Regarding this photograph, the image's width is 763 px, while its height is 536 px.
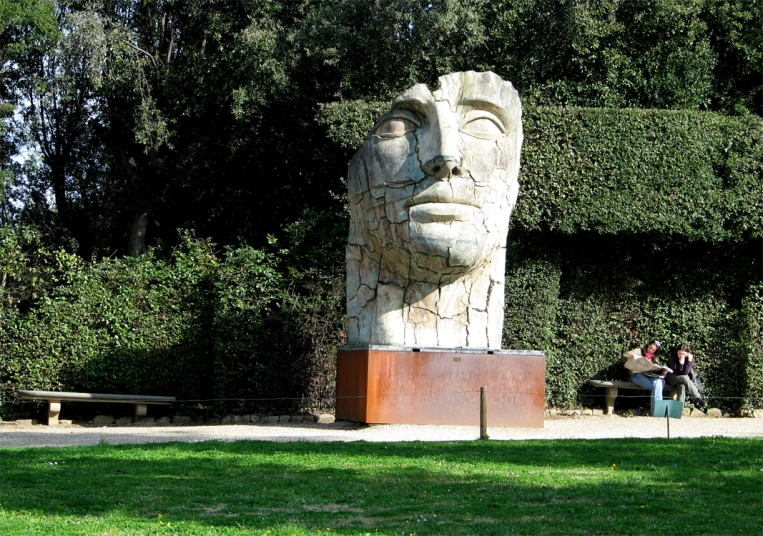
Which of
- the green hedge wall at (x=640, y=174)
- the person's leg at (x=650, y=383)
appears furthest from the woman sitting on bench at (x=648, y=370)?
the green hedge wall at (x=640, y=174)

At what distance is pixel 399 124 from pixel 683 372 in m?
6.76

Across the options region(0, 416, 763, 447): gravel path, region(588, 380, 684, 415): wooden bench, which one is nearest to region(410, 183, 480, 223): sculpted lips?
region(0, 416, 763, 447): gravel path

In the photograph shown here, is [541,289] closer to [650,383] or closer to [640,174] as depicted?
[650,383]

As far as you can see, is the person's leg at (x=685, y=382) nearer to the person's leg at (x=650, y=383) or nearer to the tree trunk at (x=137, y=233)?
the person's leg at (x=650, y=383)

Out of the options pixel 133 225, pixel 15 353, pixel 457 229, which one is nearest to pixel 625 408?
pixel 457 229

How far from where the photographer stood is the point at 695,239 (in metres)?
16.1

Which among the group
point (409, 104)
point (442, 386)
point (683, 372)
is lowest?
point (442, 386)

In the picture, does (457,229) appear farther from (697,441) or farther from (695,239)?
(695,239)

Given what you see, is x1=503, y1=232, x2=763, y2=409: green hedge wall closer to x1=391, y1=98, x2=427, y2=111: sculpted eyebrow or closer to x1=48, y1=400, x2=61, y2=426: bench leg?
x1=391, y1=98, x2=427, y2=111: sculpted eyebrow

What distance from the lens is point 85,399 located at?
564 inches

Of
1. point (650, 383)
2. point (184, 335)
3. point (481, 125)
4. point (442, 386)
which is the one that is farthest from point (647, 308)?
point (184, 335)

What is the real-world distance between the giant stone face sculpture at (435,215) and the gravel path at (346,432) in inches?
49.8

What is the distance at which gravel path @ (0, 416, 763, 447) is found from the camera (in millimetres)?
11445

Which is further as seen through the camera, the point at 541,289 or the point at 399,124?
the point at 541,289
